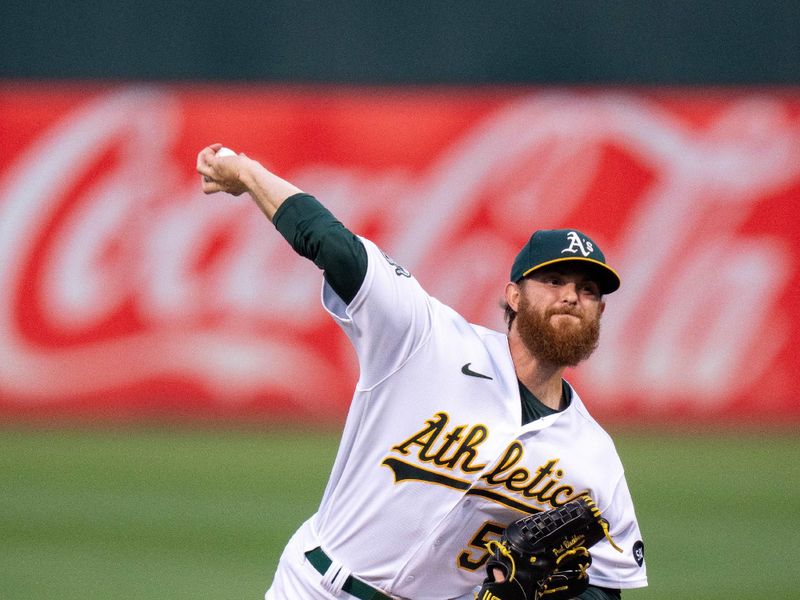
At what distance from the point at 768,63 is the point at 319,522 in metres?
11.4

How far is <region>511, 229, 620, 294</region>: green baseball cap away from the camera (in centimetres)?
465

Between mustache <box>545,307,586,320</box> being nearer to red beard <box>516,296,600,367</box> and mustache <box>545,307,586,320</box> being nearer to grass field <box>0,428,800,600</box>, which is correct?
red beard <box>516,296,600,367</box>

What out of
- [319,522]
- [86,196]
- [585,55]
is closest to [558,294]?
[319,522]

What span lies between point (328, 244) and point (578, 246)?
0.93m

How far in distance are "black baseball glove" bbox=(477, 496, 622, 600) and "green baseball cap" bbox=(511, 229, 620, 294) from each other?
0.78m

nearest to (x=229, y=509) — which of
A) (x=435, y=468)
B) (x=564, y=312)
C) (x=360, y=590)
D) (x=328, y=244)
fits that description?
(x=360, y=590)

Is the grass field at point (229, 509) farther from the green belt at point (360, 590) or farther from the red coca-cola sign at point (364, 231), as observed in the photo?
the green belt at point (360, 590)

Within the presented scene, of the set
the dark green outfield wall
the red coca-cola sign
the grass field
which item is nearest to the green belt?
the grass field

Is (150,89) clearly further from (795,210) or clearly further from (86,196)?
(795,210)

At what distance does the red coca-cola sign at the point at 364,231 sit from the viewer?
1265cm

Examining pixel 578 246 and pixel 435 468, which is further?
pixel 578 246

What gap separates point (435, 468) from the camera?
453 cm

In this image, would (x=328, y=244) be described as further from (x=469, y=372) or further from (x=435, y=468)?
(x=435, y=468)

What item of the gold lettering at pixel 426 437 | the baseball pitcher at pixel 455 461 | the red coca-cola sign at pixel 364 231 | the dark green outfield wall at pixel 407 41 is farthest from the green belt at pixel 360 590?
the dark green outfield wall at pixel 407 41
